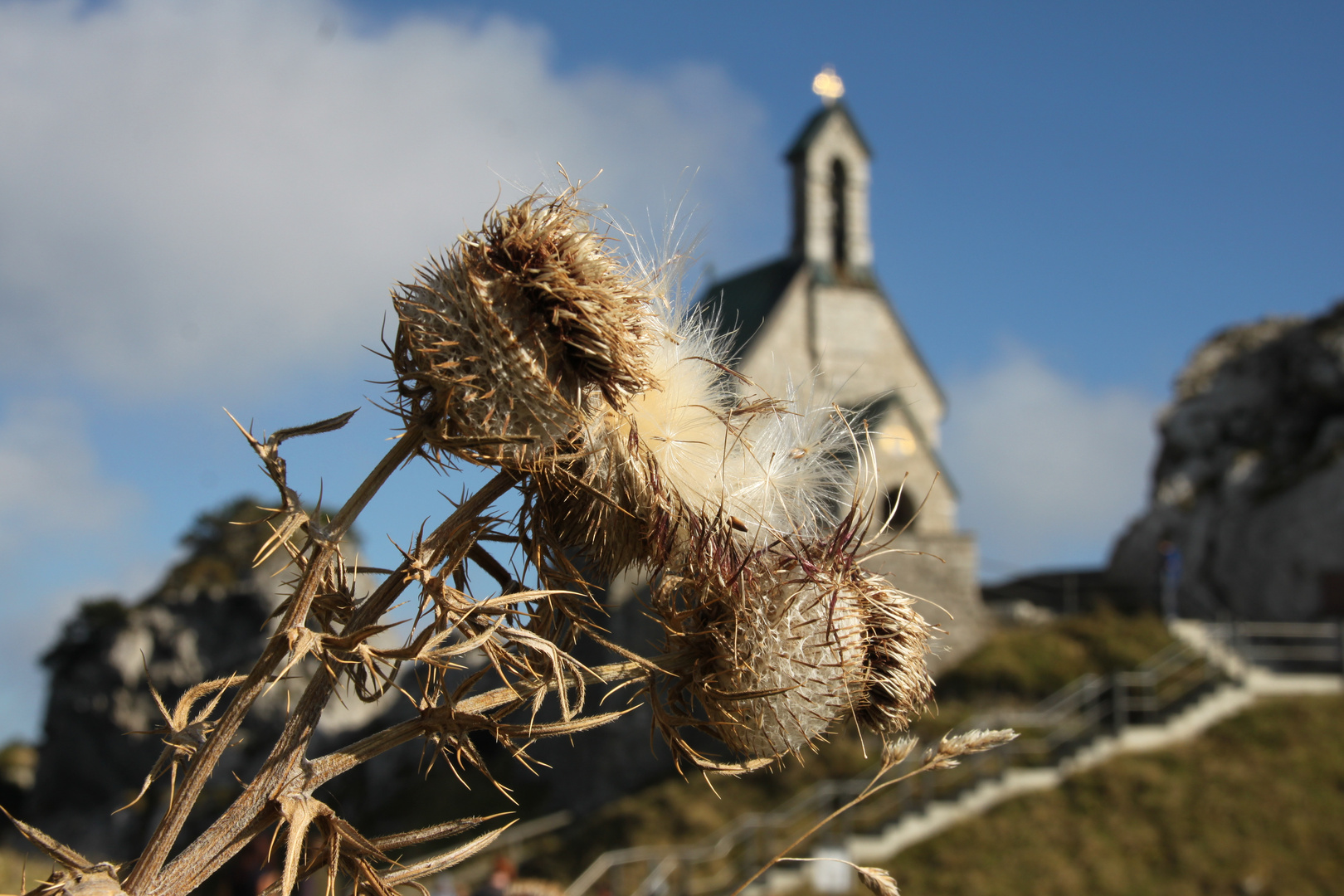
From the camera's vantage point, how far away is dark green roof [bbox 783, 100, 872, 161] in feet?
96.9

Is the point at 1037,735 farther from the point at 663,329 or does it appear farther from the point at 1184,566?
the point at 663,329

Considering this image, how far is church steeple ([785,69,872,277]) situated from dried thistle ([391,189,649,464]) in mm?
28650

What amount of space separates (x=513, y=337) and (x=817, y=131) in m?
29.6

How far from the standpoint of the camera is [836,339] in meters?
29.4

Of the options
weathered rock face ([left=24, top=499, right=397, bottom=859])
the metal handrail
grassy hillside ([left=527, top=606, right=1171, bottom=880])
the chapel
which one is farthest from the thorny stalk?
weathered rock face ([left=24, top=499, right=397, bottom=859])

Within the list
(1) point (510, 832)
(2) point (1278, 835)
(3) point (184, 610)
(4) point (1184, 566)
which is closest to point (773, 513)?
(2) point (1278, 835)

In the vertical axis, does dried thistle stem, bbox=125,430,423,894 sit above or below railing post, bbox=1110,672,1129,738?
above

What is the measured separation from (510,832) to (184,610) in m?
22.3

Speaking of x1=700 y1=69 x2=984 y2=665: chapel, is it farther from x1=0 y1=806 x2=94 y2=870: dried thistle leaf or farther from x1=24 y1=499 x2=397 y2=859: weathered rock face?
x1=0 y1=806 x2=94 y2=870: dried thistle leaf

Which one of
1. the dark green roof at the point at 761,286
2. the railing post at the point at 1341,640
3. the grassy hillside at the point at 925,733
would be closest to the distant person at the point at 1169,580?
the grassy hillside at the point at 925,733

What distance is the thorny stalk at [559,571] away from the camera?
1524 mm

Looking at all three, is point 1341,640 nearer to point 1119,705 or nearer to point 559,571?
point 1119,705

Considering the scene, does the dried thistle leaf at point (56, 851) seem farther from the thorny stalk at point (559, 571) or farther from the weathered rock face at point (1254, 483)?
the weathered rock face at point (1254, 483)

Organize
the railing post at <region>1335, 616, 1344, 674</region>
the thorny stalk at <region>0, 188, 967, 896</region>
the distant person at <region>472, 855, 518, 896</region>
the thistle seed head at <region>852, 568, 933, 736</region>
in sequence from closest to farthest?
the thorny stalk at <region>0, 188, 967, 896</region> → the thistle seed head at <region>852, 568, 933, 736</region> → the distant person at <region>472, 855, 518, 896</region> → the railing post at <region>1335, 616, 1344, 674</region>
